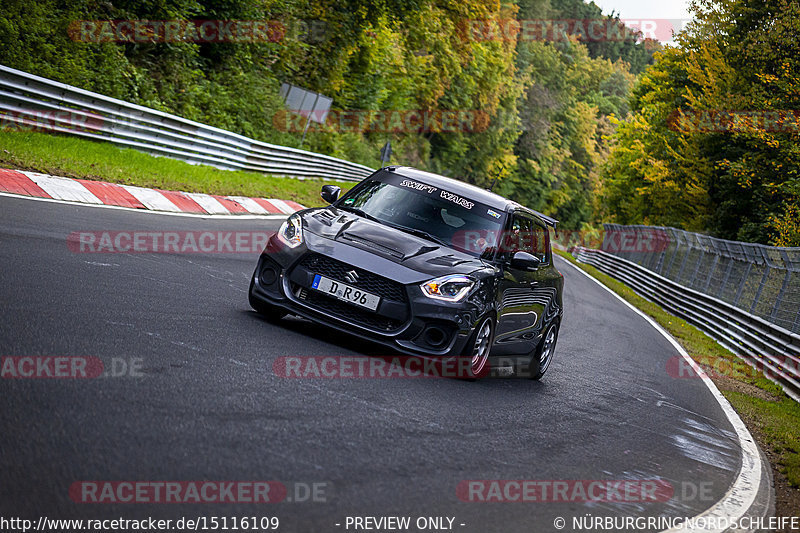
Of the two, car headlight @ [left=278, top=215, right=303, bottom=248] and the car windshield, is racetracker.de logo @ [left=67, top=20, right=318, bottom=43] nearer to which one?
the car windshield

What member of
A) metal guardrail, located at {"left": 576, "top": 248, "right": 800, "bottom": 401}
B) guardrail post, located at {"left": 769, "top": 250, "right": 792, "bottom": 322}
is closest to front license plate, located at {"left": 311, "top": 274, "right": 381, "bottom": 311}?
metal guardrail, located at {"left": 576, "top": 248, "right": 800, "bottom": 401}

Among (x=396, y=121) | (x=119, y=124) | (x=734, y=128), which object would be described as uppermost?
(x=734, y=128)

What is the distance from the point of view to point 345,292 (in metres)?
7.37

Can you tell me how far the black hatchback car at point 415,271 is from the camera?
289 inches

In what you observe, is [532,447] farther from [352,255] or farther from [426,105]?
[426,105]

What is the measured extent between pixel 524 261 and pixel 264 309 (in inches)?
93.6

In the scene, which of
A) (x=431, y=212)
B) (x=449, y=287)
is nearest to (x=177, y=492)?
(x=449, y=287)

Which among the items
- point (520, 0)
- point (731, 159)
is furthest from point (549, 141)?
point (731, 159)

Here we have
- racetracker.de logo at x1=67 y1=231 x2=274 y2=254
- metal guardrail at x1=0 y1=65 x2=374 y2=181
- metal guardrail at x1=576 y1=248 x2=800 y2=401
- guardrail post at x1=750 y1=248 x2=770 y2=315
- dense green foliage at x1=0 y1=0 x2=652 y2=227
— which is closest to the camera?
racetracker.de logo at x1=67 y1=231 x2=274 y2=254

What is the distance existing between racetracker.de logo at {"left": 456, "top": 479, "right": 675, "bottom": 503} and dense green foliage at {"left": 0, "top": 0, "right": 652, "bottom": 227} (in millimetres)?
16569

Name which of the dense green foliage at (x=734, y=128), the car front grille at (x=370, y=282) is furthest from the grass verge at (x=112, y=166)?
the dense green foliage at (x=734, y=128)

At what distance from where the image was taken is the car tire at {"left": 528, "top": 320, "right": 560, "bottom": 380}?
31.1 feet

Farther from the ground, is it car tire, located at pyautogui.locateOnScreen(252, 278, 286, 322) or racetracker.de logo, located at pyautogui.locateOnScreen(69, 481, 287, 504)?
racetracker.de logo, located at pyautogui.locateOnScreen(69, 481, 287, 504)

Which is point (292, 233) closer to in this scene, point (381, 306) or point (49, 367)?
point (381, 306)
